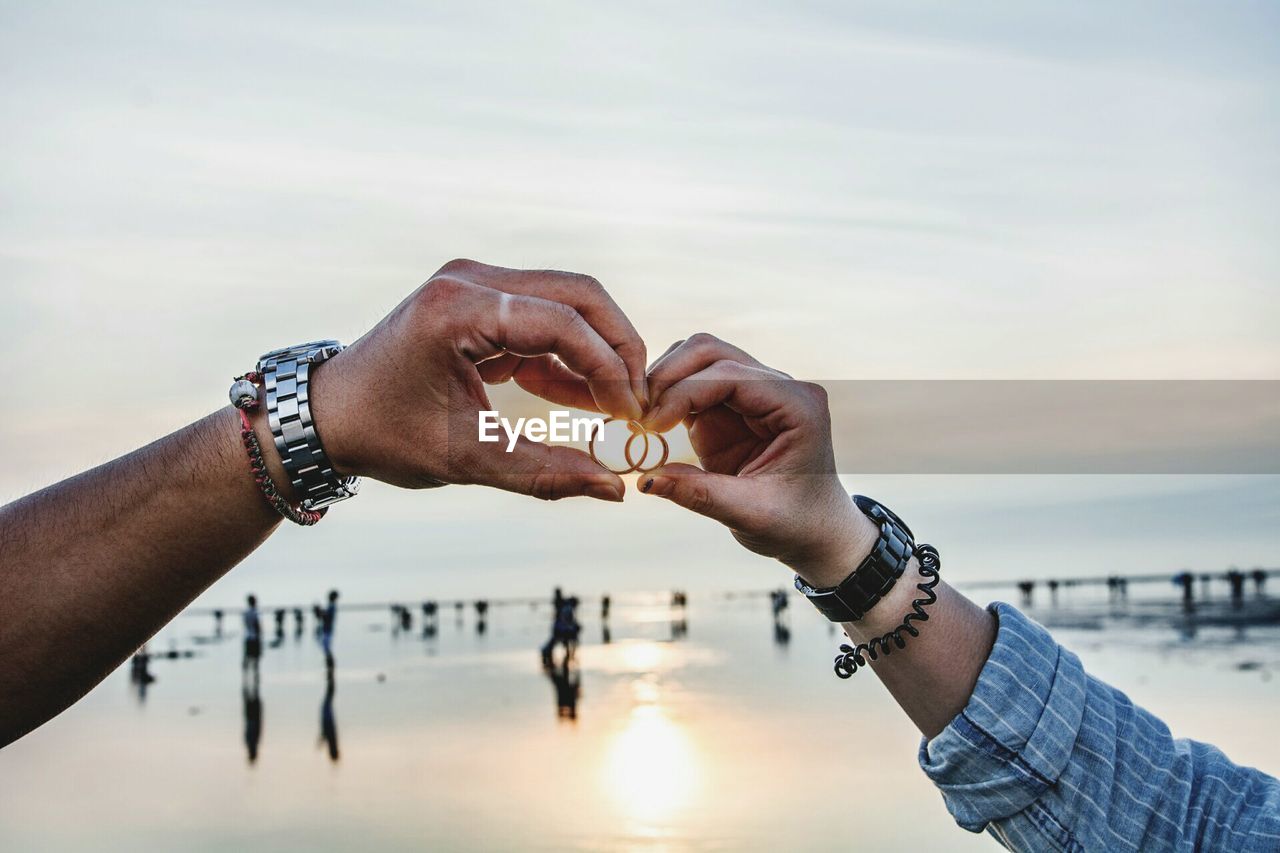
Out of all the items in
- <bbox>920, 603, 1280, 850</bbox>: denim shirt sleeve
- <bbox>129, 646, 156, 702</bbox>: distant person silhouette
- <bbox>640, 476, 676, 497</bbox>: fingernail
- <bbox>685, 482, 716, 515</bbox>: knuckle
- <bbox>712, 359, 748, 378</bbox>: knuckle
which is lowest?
<bbox>129, 646, 156, 702</bbox>: distant person silhouette

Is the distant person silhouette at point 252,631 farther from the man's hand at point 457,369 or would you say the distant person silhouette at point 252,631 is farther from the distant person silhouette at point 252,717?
the man's hand at point 457,369

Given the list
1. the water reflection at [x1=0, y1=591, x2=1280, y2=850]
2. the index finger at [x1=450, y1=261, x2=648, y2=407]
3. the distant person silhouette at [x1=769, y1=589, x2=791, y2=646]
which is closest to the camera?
the index finger at [x1=450, y1=261, x2=648, y2=407]

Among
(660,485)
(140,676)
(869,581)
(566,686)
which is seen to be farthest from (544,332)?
(140,676)

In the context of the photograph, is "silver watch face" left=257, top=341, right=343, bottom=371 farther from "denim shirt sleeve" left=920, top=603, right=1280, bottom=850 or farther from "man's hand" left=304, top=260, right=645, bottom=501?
"denim shirt sleeve" left=920, top=603, right=1280, bottom=850

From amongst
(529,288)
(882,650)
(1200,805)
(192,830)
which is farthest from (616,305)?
(192,830)

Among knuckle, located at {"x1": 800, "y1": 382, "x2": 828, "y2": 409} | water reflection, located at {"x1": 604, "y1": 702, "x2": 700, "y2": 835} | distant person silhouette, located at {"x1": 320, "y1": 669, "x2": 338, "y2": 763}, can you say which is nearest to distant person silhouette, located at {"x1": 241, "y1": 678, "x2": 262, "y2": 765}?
distant person silhouette, located at {"x1": 320, "y1": 669, "x2": 338, "y2": 763}

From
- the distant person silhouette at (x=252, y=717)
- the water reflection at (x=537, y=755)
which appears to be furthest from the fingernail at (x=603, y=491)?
the distant person silhouette at (x=252, y=717)
